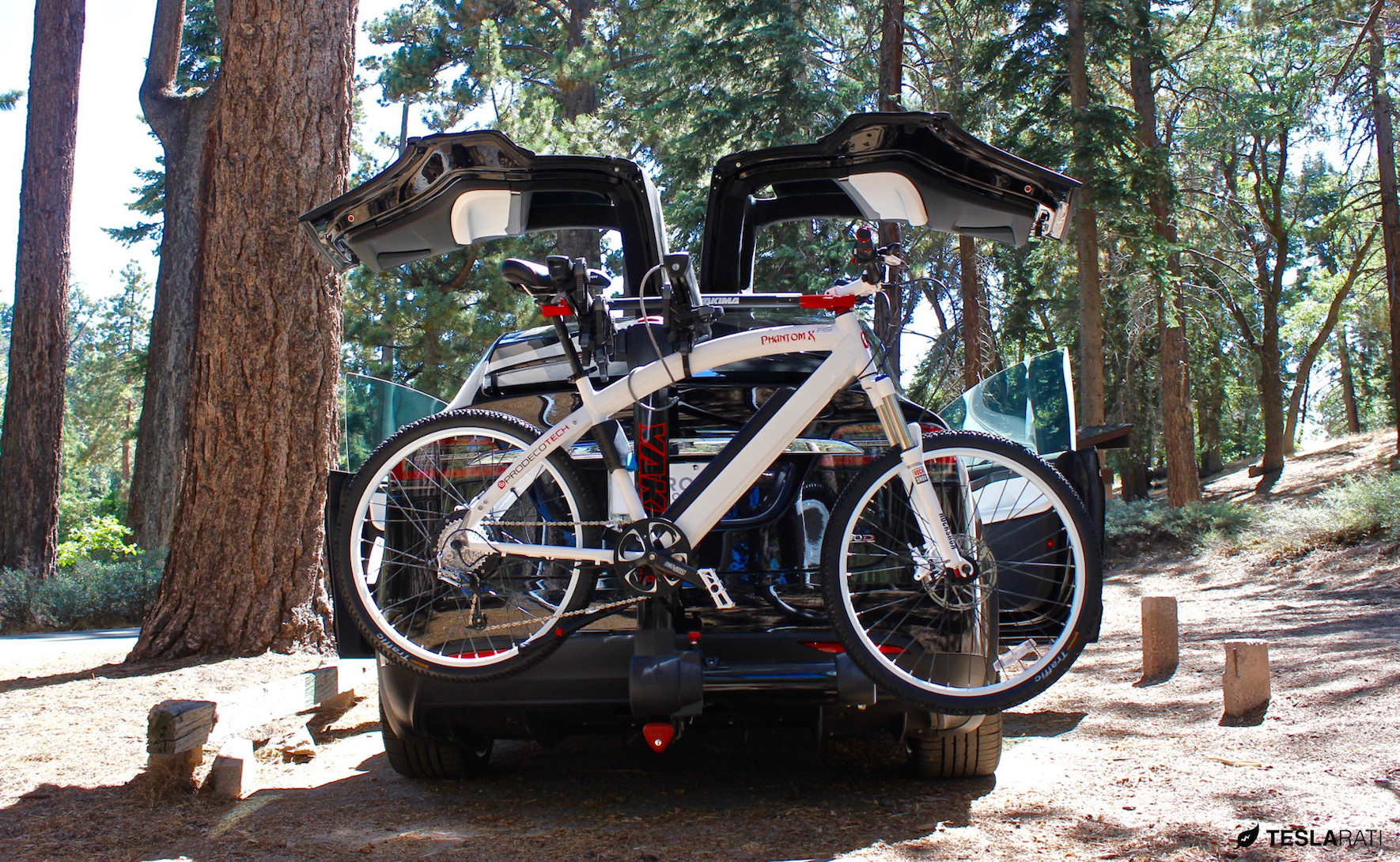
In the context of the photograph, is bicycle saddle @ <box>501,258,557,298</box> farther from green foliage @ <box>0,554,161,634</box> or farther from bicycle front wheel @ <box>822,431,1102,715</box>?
green foliage @ <box>0,554,161,634</box>

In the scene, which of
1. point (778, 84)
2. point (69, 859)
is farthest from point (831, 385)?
point (778, 84)

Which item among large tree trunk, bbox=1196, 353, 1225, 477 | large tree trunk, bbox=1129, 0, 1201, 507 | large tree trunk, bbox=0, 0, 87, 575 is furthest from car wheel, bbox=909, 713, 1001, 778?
large tree trunk, bbox=1196, 353, 1225, 477

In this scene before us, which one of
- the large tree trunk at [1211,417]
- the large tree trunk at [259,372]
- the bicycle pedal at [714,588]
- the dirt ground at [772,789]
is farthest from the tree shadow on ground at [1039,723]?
the large tree trunk at [1211,417]

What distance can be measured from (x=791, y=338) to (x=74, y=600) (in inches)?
458

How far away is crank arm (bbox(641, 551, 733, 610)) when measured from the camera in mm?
3061

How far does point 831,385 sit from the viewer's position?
3.24 metres

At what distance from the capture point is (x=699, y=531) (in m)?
3.12

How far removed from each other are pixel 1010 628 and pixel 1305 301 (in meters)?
41.1

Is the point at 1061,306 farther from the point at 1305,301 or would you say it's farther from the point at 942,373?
the point at 1305,301

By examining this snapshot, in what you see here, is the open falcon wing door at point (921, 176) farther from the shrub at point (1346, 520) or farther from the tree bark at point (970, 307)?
the tree bark at point (970, 307)

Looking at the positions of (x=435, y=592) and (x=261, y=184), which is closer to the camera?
(x=435, y=592)

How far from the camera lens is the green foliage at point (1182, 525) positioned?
1493cm
